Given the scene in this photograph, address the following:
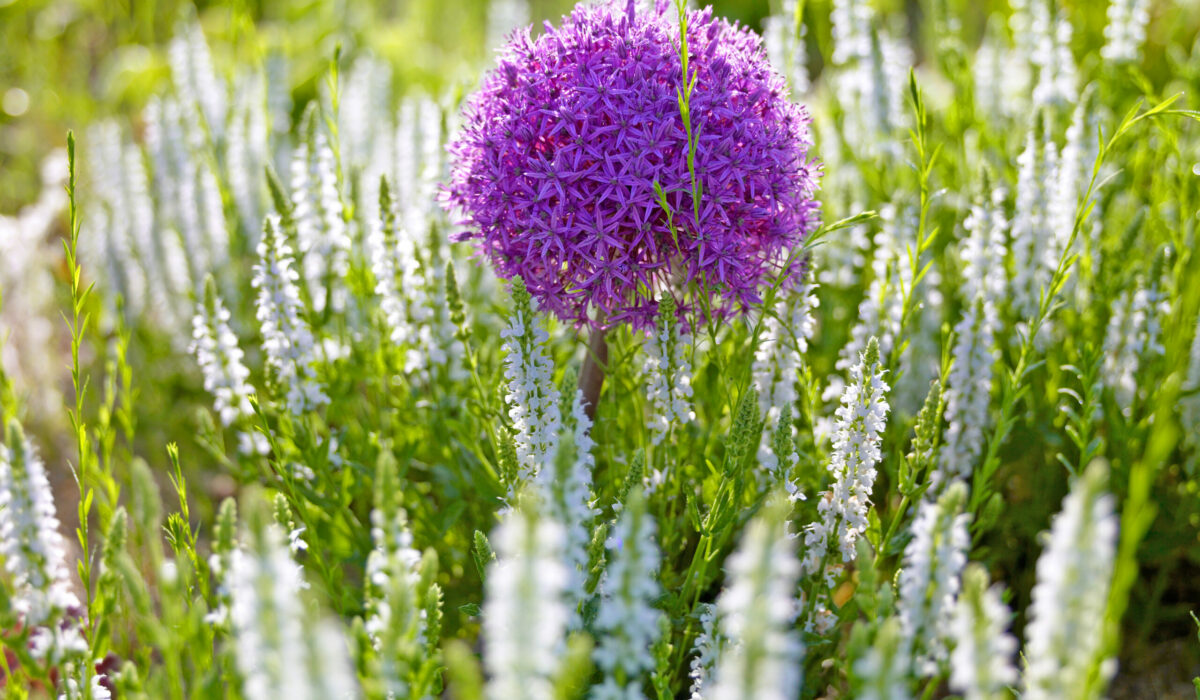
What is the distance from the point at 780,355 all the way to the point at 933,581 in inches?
35.3

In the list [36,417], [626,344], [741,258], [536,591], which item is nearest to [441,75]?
[36,417]

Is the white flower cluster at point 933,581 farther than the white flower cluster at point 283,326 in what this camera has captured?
No

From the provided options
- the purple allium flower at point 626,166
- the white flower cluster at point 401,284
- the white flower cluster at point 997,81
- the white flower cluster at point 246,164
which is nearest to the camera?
the purple allium flower at point 626,166

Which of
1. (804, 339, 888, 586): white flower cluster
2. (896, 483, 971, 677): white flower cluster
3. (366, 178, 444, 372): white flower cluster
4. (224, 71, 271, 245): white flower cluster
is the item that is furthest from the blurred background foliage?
(896, 483, 971, 677): white flower cluster

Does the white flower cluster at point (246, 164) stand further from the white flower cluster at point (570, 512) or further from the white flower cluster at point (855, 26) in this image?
the white flower cluster at point (570, 512)

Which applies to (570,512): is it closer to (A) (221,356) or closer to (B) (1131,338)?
(A) (221,356)

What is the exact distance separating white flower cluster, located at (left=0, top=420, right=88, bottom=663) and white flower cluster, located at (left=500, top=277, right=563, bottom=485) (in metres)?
0.80

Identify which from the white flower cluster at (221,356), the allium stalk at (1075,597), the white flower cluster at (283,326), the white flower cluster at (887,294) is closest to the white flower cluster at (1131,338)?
the white flower cluster at (887,294)

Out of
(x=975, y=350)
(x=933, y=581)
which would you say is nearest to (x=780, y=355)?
(x=975, y=350)

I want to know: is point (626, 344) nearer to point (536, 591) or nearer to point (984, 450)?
point (984, 450)

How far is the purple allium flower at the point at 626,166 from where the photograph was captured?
1.80 m

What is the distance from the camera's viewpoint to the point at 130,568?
1257 mm

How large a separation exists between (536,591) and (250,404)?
1369 mm

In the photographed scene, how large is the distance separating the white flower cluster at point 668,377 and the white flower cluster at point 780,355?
21 centimetres
